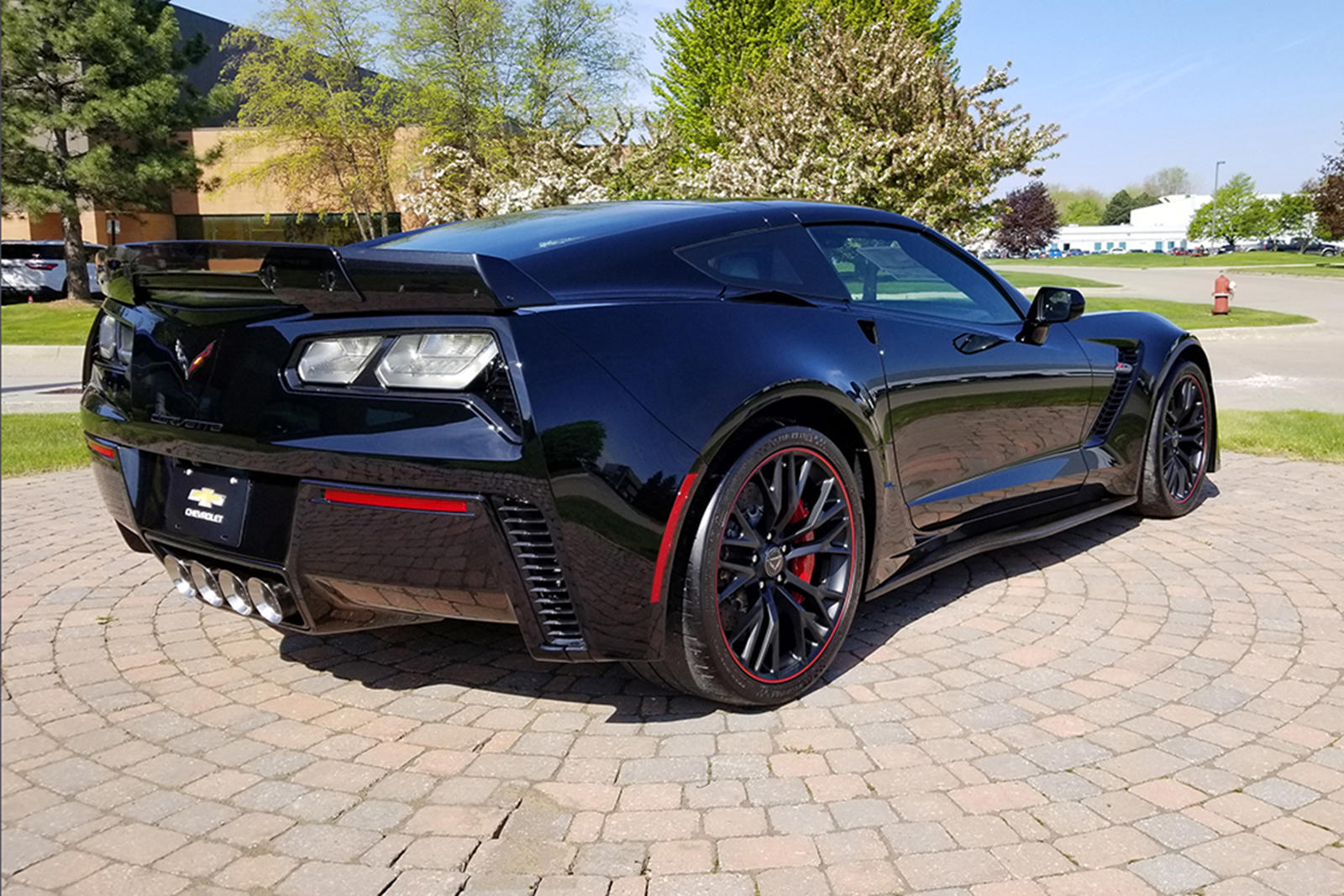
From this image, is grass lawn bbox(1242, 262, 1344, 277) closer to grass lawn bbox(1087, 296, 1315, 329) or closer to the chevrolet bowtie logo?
grass lawn bbox(1087, 296, 1315, 329)

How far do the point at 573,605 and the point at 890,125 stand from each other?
19.9m

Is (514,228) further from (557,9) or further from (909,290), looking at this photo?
(557,9)

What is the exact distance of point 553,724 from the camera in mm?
2777

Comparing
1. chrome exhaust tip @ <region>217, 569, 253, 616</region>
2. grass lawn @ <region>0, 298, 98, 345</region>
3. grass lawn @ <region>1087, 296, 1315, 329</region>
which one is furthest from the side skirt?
grass lawn @ <region>0, 298, 98, 345</region>

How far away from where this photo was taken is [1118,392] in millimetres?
4527

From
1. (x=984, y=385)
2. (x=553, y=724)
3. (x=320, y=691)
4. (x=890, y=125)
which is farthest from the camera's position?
(x=890, y=125)

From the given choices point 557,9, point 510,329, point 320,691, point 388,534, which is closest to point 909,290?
point 510,329

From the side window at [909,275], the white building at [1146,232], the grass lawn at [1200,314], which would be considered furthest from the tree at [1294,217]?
the side window at [909,275]

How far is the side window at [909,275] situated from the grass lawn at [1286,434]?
3.73 meters

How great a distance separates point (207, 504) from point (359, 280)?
750mm

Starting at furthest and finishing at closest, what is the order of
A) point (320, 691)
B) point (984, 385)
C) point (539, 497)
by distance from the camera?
point (984, 385) < point (320, 691) < point (539, 497)

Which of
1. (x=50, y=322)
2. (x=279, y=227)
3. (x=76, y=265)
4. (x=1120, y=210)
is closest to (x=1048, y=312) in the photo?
(x=50, y=322)

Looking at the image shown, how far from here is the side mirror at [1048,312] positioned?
3994 mm

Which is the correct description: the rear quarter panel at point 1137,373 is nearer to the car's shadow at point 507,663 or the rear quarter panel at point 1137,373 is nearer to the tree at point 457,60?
the car's shadow at point 507,663
